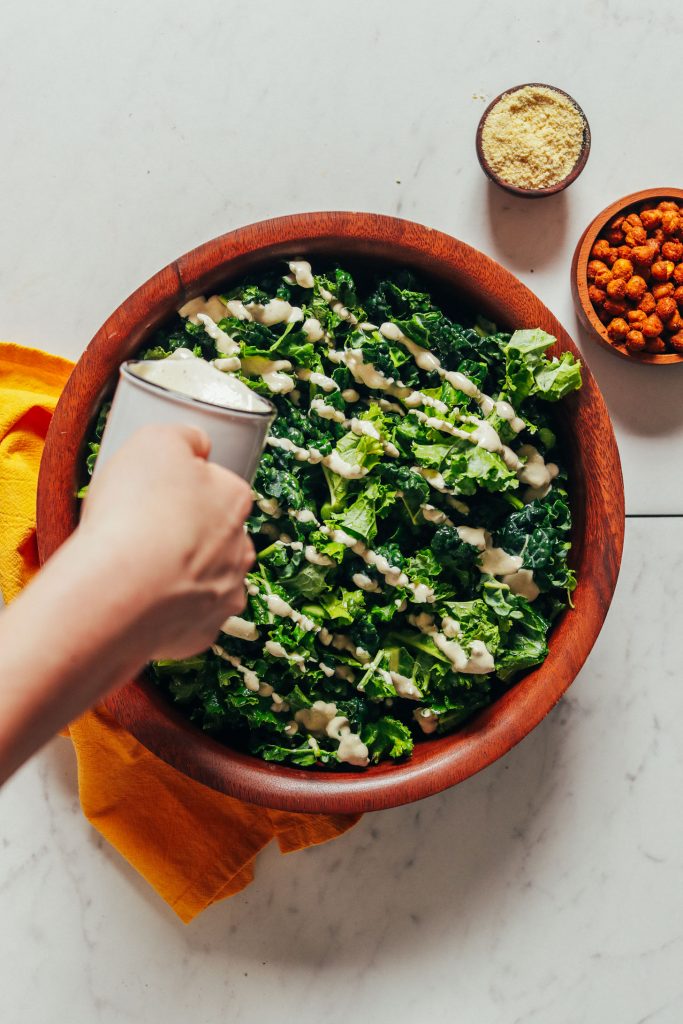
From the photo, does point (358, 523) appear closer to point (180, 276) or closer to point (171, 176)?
point (180, 276)

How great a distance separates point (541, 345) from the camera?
4.82 feet

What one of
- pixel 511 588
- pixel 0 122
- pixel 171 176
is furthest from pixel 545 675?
pixel 0 122

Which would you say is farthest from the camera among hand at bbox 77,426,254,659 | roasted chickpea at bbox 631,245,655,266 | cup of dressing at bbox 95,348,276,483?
roasted chickpea at bbox 631,245,655,266

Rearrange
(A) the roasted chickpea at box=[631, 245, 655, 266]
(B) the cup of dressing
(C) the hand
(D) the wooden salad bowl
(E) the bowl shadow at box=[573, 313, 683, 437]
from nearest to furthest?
(C) the hand → (B) the cup of dressing → (D) the wooden salad bowl → (A) the roasted chickpea at box=[631, 245, 655, 266] → (E) the bowl shadow at box=[573, 313, 683, 437]

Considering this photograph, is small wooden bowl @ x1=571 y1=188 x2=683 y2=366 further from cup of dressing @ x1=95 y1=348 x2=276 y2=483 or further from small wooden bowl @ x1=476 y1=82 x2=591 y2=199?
cup of dressing @ x1=95 y1=348 x2=276 y2=483

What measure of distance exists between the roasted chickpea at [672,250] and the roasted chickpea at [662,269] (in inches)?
0.5

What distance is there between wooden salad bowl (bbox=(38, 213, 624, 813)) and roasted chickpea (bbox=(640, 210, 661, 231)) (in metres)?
0.37

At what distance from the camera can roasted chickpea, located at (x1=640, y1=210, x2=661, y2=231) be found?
5.58 ft

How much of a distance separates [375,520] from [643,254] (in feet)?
2.34

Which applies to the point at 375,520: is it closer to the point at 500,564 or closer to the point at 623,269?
the point at 500,564

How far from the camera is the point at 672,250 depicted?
1702mm

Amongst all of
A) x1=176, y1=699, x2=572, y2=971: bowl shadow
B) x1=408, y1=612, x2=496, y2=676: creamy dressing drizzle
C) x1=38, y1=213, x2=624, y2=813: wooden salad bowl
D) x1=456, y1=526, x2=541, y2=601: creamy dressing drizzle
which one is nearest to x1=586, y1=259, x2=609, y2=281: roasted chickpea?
x1=38, y1=213, x2=624, y2=813: wooden salad bowl

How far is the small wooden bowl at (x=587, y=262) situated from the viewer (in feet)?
5.62

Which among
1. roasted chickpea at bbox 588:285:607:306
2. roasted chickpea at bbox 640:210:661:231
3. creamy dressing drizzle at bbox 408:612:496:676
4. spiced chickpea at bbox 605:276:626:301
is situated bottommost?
creamy dressing drizzle at bbox 408:612:496:676
